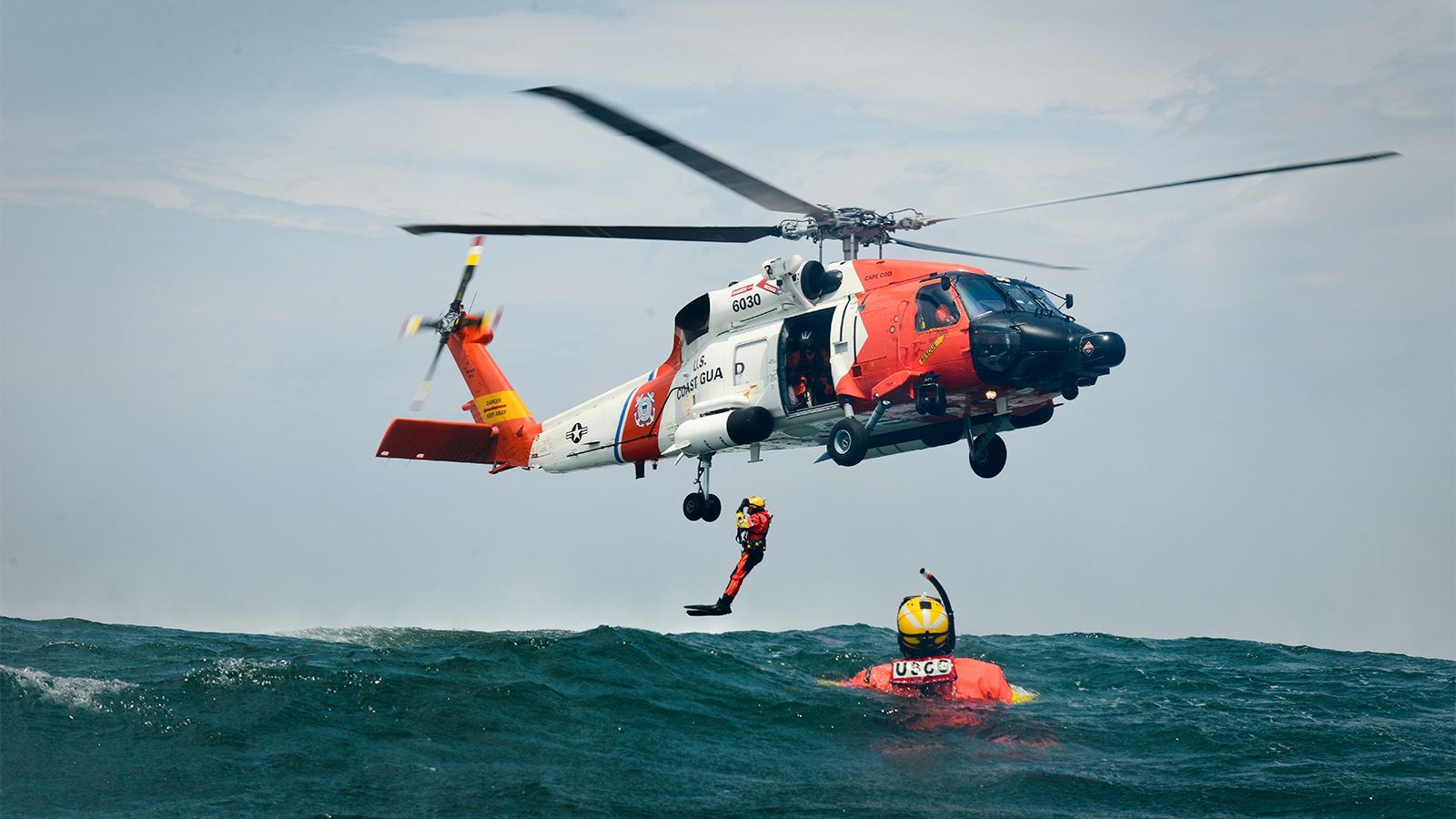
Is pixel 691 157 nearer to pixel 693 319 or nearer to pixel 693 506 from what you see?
pixel 693 319

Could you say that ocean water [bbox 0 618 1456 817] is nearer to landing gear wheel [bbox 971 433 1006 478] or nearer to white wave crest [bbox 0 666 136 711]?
white wave crest [bbox 0 666 136 711]

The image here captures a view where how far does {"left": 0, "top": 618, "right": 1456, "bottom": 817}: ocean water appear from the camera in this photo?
11594mm

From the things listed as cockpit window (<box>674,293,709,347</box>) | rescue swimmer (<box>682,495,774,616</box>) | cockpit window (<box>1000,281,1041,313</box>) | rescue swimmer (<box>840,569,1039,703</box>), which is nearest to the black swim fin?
rescue swimmer (<box>682,495,774,616</box>)

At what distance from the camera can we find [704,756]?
43.0 ft

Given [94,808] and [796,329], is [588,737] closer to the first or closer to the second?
[94,808]

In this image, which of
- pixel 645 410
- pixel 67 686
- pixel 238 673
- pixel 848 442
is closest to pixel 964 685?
pixel 848 442

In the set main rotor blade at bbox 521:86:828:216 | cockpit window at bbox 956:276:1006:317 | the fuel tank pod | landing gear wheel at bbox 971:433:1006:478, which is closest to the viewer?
main rotor blade at bbox 521:86:828:216

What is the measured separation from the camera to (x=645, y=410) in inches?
734

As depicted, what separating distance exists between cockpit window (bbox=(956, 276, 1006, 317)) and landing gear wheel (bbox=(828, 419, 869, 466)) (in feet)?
6.44

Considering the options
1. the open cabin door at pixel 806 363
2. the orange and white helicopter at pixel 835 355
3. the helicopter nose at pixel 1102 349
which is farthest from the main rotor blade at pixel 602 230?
the helicopter nose at pixel 1102 349

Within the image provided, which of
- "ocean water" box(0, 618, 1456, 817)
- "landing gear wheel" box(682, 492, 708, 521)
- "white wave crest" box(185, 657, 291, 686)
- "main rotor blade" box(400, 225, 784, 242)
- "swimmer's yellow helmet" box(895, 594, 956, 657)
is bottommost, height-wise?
"ocean water" box(0, 618, 1456, 817)

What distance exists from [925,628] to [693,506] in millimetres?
4140

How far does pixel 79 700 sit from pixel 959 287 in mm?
10895

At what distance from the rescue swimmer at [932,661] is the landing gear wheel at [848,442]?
5.41 ft
